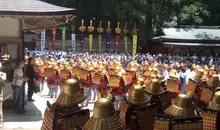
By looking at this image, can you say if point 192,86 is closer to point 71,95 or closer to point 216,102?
point 216,102

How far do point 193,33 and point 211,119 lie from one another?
1350 inches

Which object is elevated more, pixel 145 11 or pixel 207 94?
pixel 145 11

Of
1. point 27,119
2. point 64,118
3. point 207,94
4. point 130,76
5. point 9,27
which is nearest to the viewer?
point 64,118

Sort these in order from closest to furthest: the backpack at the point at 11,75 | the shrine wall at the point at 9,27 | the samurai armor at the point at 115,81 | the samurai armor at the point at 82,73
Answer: the samurai armor at the point at 115,81, the backpack at the point at 11,75, the shrine wall at the point at 9,27, the samurai armor at the point at 82,73

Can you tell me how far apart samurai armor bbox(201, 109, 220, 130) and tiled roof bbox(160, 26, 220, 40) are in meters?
32.2

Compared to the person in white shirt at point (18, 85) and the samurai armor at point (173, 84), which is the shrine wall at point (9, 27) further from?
the samurai armor at point (173, 84)

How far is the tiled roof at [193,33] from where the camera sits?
37750 mm

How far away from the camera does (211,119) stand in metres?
5.34

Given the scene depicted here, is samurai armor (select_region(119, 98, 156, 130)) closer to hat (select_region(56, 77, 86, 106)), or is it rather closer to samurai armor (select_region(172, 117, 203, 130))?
hat (select_region(56, 77, 86, 106))

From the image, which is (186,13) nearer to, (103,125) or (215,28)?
(215,28)

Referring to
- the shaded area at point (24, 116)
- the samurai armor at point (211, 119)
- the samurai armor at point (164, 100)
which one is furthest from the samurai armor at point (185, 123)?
the shaded area at point (24, 116)

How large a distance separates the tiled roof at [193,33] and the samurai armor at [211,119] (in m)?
32.2

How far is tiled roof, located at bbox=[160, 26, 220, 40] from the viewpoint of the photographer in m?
37.8

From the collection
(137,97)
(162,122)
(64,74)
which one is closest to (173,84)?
(64,74)
